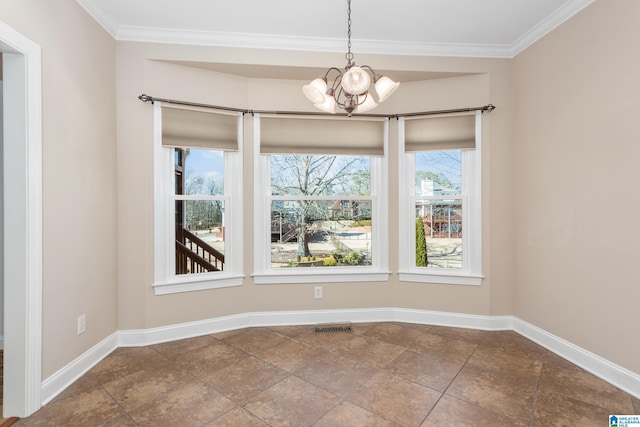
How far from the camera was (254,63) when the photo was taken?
285 centimetres

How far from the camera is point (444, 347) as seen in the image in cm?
267

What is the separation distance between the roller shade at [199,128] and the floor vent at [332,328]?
2025 millimetres

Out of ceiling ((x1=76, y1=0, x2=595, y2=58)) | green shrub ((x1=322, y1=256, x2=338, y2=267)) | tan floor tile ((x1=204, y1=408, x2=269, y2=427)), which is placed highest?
ceiling ((x1=76, y1=0, x2=595, y2=58))

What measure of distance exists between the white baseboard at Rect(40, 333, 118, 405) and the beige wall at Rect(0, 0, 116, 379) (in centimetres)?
5

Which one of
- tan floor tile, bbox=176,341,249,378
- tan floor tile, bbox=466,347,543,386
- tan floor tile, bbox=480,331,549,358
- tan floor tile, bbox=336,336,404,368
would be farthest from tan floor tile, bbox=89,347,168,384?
tan floor tile, bbox=480,331,549,358

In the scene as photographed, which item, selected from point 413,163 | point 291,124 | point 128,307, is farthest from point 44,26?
point 413,163

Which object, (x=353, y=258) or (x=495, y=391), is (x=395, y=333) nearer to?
(x=353, y=258)

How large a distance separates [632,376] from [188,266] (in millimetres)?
3638

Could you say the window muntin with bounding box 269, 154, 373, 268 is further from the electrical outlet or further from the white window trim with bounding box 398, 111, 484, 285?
the electrical outlet

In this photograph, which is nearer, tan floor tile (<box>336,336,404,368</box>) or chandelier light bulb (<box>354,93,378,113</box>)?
chandelier light bulb (<box>354,93,378,113</box>)

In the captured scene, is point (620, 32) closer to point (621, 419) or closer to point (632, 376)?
point (632, 376)

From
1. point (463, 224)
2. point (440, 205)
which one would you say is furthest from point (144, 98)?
point (463, 224)

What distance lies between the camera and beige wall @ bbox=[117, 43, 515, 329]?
2.72m

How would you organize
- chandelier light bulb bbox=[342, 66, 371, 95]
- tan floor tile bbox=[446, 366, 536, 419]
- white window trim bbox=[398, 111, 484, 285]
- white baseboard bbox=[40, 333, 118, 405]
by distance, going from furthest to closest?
white window trim bbox=[398, 111, 484, 285] → white baseboard bbox=[40, 333, 118, 405] → tan floor tile bbox=[446, 366, 536, 419] → chandelier light bulb bbox=[342, 66, 371, 95]
